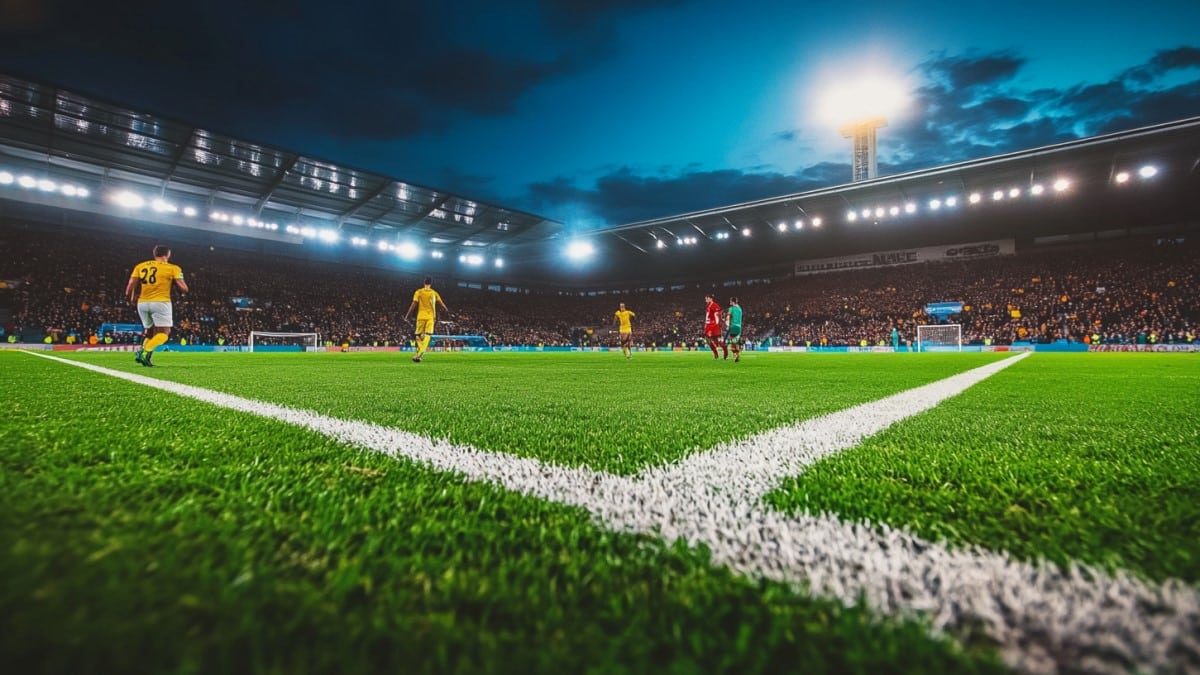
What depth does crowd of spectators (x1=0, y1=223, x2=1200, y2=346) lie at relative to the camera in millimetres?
23266

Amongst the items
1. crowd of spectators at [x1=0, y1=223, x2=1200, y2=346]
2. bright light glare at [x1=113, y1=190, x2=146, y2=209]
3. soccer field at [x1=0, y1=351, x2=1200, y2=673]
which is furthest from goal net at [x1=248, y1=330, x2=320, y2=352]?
soccer field at [x1=0, y1=351, x2=1200, y2=673]

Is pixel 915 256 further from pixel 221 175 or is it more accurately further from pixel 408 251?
pixel 221 175

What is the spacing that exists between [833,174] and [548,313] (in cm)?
4828

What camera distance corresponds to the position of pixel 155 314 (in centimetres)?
729

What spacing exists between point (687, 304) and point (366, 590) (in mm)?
41763

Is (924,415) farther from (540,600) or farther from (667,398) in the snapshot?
(540,600)

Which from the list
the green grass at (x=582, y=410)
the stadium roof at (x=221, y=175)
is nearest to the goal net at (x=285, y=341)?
the stadium roof at (x=221, y=175)

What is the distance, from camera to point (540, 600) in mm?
722

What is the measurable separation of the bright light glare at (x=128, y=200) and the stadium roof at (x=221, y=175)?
0.51 m

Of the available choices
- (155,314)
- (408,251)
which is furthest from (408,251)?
(155,314)

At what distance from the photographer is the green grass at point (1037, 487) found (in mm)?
949

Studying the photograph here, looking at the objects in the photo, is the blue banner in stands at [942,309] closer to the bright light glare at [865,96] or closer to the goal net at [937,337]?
the goal net at [937,337]

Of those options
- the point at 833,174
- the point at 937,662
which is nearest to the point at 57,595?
the point at 937,662

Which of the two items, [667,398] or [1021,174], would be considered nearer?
[667,398]
